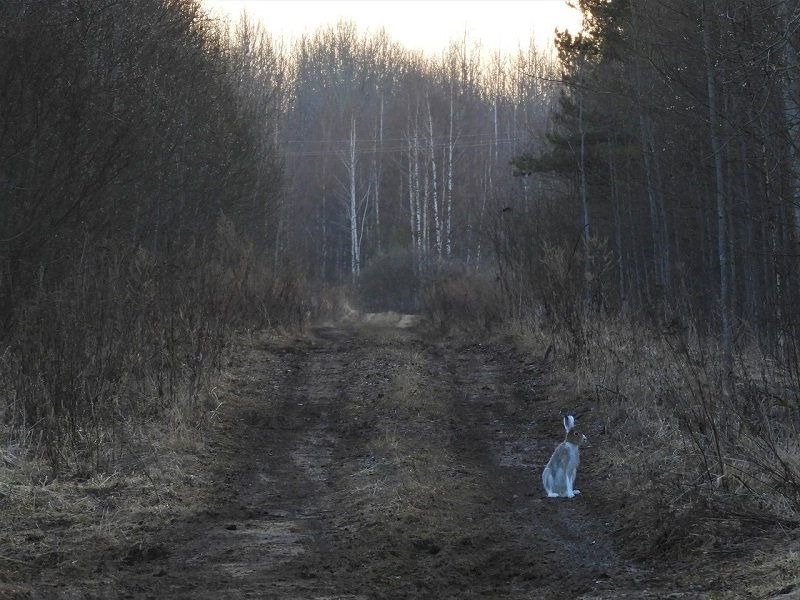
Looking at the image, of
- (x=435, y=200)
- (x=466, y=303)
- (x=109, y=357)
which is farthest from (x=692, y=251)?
(x=435, y=200)

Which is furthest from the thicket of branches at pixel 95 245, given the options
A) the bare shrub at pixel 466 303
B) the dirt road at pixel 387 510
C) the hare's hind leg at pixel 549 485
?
the bare shrub at pixel 466 303

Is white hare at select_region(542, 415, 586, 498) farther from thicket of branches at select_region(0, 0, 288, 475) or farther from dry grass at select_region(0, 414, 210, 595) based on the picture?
thicket of branches at select_region(0, 0, 288, 475)

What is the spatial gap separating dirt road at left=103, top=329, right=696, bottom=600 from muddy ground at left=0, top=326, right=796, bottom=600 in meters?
0.02

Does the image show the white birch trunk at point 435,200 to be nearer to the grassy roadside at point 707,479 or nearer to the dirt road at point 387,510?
the dirt road at point 387,510

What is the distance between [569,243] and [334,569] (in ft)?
59.5

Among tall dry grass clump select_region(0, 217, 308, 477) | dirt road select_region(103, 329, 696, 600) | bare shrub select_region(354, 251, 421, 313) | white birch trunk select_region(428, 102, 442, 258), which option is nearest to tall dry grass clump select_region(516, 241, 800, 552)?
dirt road select_region(103, 329, 696, 600)

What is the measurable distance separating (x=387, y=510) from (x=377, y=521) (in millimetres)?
283

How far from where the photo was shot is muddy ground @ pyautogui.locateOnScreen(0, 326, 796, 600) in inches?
232

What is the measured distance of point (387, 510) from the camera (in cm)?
770

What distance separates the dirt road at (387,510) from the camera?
6012 mm

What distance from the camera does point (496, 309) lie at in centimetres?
2445

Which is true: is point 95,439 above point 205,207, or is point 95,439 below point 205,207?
below

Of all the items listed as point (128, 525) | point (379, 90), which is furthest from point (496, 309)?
point (379, 90)

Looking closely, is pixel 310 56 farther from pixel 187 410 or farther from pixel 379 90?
pixel 187 410
